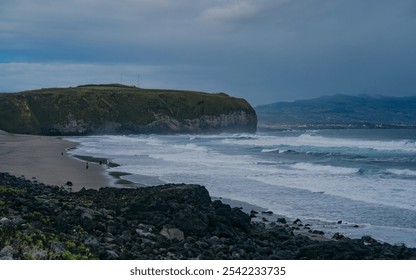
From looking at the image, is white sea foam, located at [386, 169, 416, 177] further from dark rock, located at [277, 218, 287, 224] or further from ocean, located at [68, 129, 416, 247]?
dark rock, located at [277, 218, 287, 224]

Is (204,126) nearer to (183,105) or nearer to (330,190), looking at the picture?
(183,105)

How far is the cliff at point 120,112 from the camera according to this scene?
10419 cm

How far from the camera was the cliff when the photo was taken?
10419cm

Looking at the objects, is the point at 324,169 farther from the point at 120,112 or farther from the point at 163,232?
the point at 120,112

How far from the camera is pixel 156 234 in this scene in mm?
11953

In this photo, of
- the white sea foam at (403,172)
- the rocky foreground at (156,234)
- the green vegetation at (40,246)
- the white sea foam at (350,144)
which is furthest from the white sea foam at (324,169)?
the green vegetation at (40,246)

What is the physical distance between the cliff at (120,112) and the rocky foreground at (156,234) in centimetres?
9189

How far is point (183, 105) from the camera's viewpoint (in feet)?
410

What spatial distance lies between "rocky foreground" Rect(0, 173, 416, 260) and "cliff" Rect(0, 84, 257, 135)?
91894 millimetres

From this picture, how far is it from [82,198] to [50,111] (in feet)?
313

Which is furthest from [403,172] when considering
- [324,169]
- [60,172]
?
[60,172]

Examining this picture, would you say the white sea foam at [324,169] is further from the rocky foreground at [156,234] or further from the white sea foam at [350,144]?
the white sea foam at [350,144]

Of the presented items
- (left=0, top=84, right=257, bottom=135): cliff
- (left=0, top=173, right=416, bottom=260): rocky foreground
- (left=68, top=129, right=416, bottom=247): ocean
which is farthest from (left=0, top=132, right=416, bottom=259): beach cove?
(left=0, top=84, right=257, bottom=135): cliff

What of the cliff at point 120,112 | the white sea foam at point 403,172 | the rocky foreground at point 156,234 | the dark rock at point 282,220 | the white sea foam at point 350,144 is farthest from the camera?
the cliff at point 120,112
